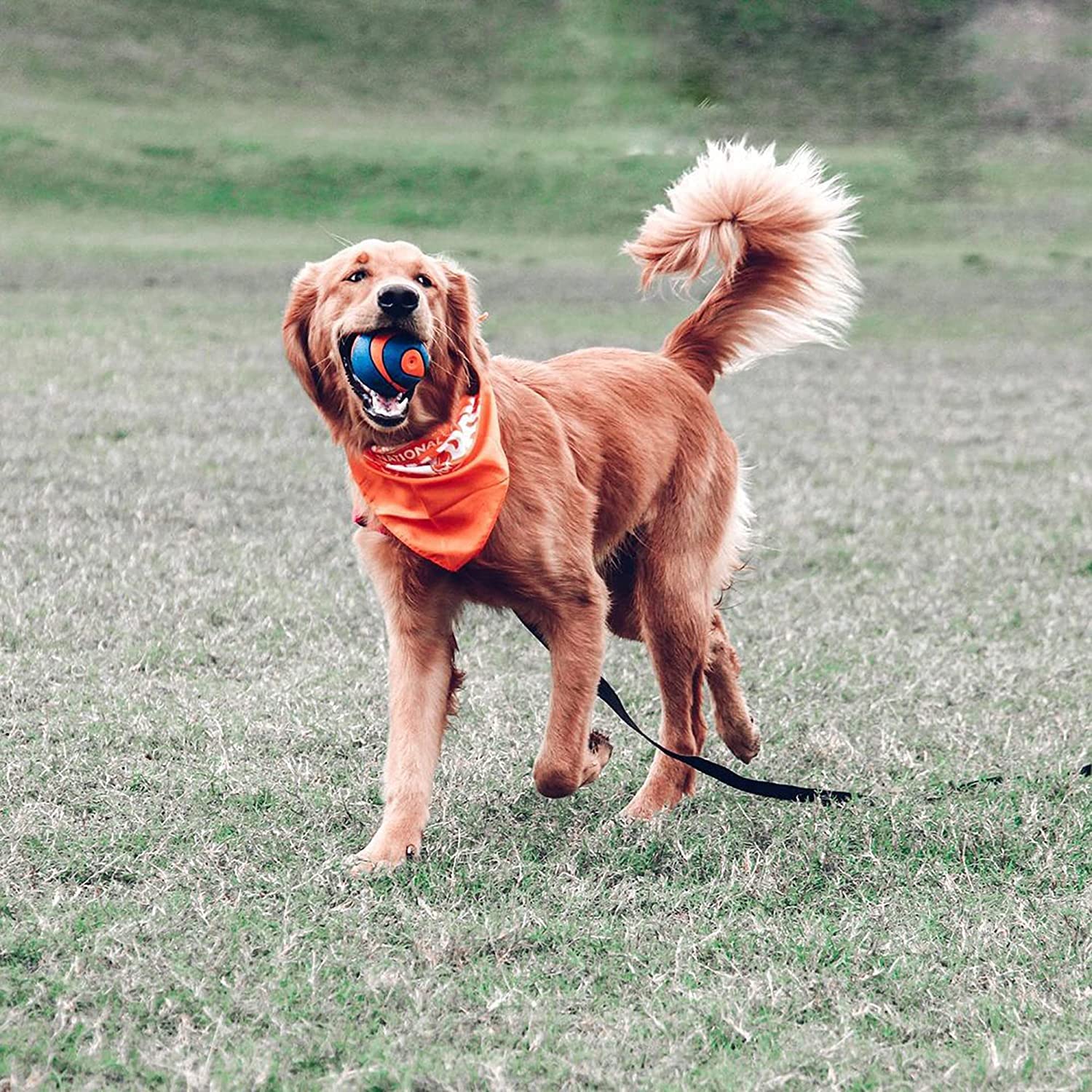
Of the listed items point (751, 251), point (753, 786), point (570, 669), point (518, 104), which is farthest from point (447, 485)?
point (518, 104)

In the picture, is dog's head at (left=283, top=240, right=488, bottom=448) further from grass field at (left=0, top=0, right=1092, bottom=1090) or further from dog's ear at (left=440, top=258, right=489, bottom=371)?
grass field at (left=0, top=0, right=1092, bottom=1090)

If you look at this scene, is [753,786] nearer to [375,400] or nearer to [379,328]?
[375,400]

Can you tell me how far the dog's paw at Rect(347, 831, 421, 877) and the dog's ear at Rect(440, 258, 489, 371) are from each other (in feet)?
3.91

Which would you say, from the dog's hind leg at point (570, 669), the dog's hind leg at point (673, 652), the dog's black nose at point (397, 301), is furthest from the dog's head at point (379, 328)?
the dog's hind leg at point (673, 652)

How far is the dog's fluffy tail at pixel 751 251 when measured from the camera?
4.61 metres

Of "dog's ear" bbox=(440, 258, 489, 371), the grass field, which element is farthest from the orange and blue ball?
the grass field

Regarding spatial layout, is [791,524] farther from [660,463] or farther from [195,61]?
[195,61]

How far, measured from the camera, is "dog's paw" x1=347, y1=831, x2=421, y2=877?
361cm

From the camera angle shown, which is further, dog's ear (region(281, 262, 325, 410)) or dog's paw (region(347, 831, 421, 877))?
dog's ear (region(281, 262, 325, 410))

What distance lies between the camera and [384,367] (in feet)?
11.8

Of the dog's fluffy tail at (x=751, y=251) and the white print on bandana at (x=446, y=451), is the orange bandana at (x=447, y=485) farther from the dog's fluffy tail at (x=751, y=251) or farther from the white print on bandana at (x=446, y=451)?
the dog's fluffy tail at (x=751, y=251)

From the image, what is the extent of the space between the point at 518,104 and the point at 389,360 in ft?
89.3

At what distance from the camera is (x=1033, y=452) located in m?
9.84

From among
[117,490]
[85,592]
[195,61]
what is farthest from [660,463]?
[195,61]
